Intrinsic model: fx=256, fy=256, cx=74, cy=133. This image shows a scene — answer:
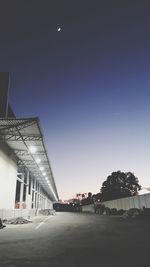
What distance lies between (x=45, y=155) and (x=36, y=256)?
23.5 m

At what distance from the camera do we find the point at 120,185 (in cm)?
10219

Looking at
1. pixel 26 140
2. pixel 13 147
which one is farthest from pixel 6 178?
pixel 26 140

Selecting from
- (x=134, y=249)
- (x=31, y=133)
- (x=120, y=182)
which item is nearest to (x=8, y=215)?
(x=31, y=133)

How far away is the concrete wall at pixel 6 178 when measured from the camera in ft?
78.4

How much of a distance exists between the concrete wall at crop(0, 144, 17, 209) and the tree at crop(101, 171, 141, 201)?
7433cm

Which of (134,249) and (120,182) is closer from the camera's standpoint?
(134,249)

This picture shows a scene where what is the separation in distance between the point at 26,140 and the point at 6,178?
4.90 meters

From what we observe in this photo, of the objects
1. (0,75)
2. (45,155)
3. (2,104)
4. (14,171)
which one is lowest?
(14,171)

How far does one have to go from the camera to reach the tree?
99562 millimetres

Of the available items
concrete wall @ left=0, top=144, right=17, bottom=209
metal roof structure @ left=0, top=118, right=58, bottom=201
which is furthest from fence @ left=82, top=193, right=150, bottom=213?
concrete wall @ left=0, top=144, right=17, bottom=209

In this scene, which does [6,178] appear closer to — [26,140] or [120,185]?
[26,140]

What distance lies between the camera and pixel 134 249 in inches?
330

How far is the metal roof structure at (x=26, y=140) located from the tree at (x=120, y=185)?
68.0 metres

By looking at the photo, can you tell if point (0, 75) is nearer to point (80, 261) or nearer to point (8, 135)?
point (8, 135)
